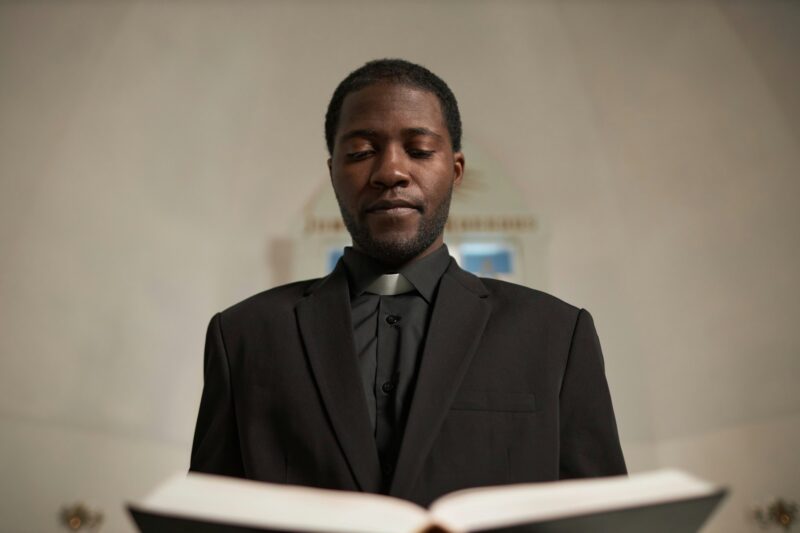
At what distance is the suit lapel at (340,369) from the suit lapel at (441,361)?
48mm

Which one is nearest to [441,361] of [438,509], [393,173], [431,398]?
[431,398]

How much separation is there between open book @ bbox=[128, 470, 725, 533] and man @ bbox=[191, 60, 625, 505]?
295mm

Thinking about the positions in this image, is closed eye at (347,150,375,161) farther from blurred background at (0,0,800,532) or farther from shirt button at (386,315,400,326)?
blurred background at (0,0,800,532)

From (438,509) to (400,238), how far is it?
1.96 feet

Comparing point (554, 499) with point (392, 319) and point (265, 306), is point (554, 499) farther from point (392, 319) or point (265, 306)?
point (265, 306)

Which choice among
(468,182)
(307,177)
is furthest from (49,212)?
(468,182)

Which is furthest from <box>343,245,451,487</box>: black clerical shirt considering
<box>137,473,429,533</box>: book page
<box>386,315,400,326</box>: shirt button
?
<box>137,473,429,533</box>: book page

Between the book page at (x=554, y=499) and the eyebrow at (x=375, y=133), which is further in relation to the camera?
the eyebrow at (x=375, y=133)

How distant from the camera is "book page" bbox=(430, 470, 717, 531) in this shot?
571 mm

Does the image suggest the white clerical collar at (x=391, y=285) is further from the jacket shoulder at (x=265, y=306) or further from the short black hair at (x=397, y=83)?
the short black hair at (x=397, y=83)

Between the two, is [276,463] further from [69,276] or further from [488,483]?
[69,276]

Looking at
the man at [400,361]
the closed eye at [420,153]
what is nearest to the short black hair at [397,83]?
the man at [400,361]

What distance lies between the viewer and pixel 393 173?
1.07 meters

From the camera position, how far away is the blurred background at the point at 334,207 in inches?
137
